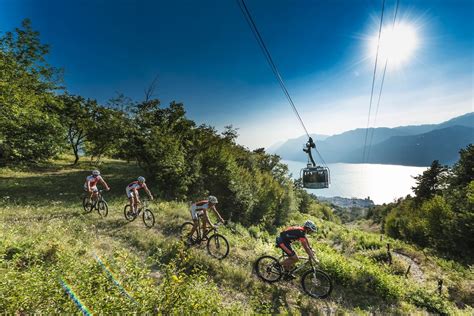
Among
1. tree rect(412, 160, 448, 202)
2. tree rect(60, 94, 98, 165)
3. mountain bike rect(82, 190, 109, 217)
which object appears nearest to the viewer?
mountain bike rect(82, 190, 109, 217)

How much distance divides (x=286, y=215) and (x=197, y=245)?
87.9ft

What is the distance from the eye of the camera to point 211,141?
82.3ft

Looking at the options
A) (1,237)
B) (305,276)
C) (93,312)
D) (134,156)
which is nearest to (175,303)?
(93,312)

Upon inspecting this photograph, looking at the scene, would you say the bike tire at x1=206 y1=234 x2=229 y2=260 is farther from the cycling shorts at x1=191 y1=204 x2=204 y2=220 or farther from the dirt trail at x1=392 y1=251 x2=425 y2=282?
the dirt trail at x1=392 y1=251 x2=425 y2=282

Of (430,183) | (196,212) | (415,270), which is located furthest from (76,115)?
(430,183)

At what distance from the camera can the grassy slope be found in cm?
456

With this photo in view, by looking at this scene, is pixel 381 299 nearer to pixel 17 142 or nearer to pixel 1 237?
pixel 1 237

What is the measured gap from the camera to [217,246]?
9.86 meters

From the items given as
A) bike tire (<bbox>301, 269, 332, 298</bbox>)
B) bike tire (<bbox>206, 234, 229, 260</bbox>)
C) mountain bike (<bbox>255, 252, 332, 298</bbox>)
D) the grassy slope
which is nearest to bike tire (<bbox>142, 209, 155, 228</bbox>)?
the grassy slope

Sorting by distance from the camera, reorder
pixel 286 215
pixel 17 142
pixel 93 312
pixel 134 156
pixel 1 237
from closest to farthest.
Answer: pixel 93 312
pixel 1 237
pixel 17 142
pixel 134 156
pixel 286 215

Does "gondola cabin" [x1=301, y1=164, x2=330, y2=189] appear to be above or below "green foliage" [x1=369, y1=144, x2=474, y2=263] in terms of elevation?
above

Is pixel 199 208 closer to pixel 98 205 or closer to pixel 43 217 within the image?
pixel 98 205

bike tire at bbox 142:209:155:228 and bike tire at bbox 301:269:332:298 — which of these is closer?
bike tire at bbox 301:269:332:298

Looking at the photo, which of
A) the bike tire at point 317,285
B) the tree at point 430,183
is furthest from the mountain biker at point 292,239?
the tree at point 430,183
